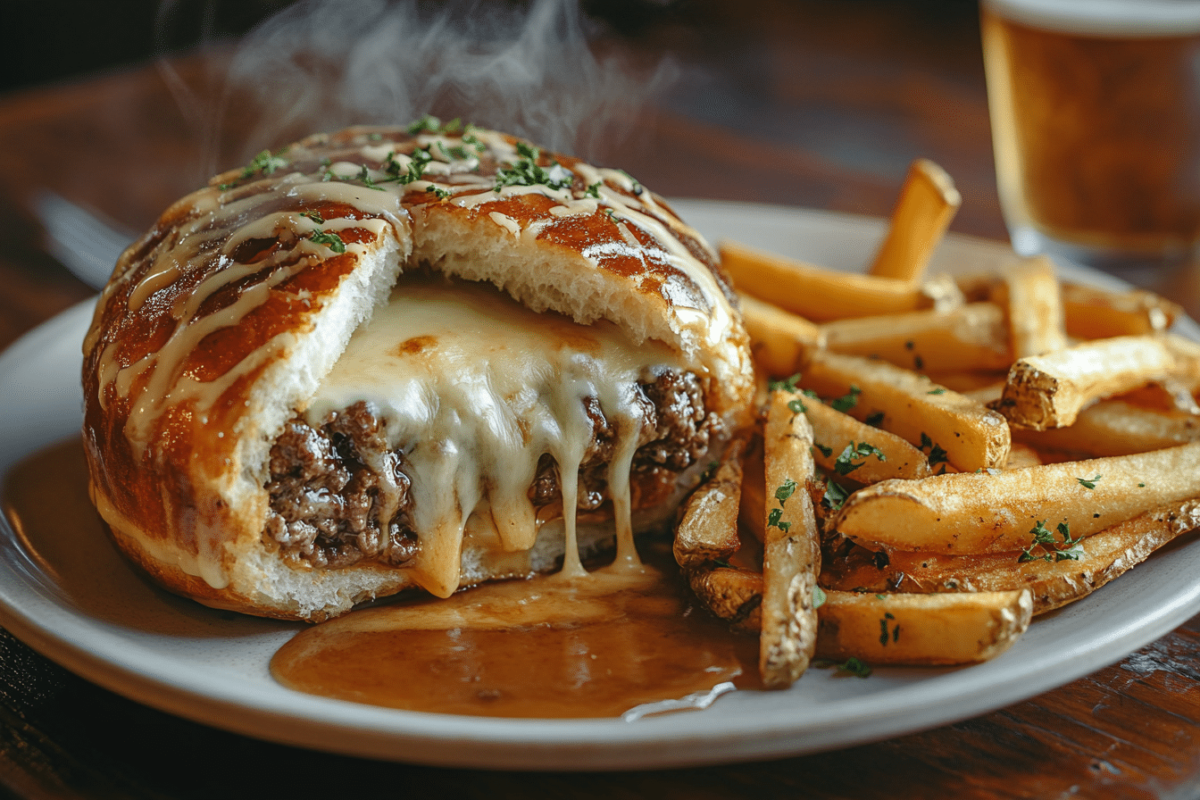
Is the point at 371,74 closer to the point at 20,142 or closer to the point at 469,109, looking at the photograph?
the point at 469,109

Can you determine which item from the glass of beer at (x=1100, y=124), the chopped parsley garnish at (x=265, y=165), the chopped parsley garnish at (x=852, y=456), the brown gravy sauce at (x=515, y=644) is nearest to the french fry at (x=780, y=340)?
the chopped parsley garnish at (x=852, y=456)

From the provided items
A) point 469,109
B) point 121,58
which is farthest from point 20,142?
point 121,58

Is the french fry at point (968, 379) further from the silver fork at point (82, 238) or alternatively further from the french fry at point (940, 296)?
the silver fork at point (82, 238)

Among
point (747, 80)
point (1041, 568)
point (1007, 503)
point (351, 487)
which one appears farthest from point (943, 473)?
point (747, 80)

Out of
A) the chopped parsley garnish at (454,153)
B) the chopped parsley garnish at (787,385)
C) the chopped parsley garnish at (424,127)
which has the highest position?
the chopped parsley garnish at (424,127)

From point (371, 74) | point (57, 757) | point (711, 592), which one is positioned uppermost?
point (371, 74)
